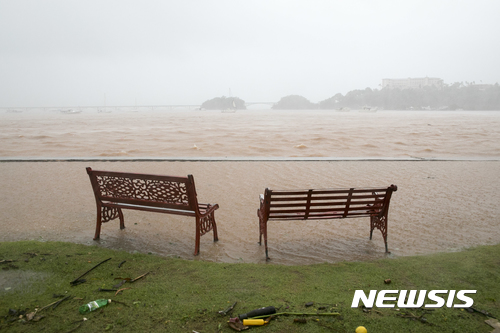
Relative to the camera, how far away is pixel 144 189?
4746 mm

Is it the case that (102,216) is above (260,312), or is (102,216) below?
above

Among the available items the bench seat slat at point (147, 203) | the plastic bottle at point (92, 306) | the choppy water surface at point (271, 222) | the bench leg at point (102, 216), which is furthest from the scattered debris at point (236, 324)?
the bench leg at point (102, 216)

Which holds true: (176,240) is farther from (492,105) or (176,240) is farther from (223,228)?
(492,105)

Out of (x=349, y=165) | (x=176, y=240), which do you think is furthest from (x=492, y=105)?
(x=176, y=240)

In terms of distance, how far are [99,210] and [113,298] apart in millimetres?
2053

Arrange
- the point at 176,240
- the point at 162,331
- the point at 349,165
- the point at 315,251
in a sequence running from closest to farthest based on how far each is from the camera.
Answer: the point at 162,331 < the point at 315,251 < the point at 176,240 < the point at 349,165

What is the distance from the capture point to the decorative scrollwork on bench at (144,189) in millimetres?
4543

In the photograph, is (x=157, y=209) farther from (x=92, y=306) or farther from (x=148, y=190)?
(x=92, y=306)

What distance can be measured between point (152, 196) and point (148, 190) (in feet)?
0.32

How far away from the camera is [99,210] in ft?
16.3

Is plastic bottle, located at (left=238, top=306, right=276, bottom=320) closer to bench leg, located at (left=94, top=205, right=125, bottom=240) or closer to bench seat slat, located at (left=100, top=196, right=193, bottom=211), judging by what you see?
bench seat slat, located at (left=100, top=196, right=193, bottom=211)

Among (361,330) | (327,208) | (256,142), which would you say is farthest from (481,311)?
(256,142)

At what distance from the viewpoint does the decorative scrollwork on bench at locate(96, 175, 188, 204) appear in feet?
14.9

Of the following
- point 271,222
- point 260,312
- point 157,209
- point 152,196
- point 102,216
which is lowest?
point 271,222
